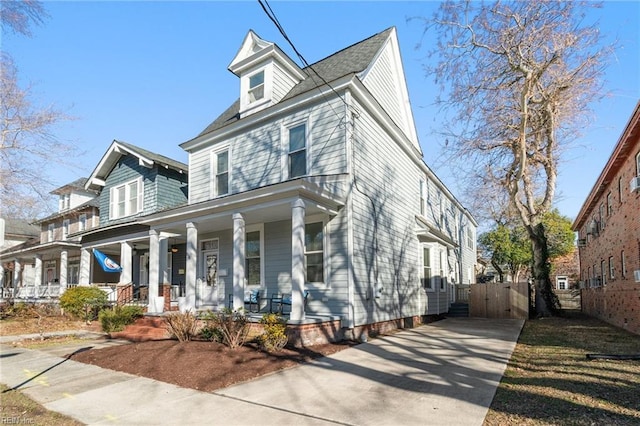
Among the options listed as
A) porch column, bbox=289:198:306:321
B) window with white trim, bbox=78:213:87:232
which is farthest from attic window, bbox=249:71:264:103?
window with white trim, bbox=78:213:87:232

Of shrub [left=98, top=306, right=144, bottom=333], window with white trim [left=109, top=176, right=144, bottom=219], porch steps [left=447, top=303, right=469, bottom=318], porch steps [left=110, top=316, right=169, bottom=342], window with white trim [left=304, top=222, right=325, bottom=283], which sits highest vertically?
window with white trim [left=109, top=176, right=144, bottom=219]

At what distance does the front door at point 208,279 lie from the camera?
550 inches

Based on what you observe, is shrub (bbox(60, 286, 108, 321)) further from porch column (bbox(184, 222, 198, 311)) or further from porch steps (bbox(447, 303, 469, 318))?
porch steps (bbox(447, 303, 469, 318))

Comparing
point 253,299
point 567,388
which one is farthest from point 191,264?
point 567,388

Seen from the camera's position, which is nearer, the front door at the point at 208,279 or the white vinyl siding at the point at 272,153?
the white vinyl siding at the point at 272,153

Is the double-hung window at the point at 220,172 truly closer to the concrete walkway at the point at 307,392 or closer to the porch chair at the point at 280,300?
the porch chair at the point at 280,300

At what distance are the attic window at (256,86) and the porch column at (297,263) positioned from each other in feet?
18.9

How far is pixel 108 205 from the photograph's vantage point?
771 inches

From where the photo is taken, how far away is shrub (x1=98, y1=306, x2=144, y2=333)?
12.0 metres

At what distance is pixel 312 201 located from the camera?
32.4ft

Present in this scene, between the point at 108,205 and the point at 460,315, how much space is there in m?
17.6

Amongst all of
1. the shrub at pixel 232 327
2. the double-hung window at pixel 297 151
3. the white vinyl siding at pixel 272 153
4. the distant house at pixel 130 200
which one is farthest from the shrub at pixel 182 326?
the distant house at pixel 130 200

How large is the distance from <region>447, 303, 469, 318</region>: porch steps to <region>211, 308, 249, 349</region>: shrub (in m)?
12.7

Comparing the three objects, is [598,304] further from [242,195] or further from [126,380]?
[126,380]
